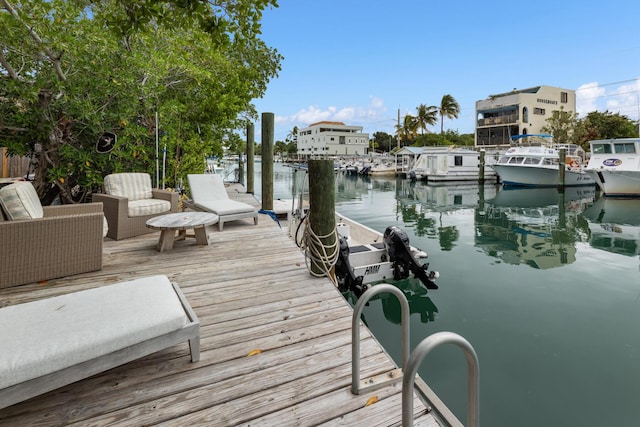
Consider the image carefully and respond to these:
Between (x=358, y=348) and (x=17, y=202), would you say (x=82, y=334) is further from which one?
(x=17, y=202)

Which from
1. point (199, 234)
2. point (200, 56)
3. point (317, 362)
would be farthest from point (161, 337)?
point (200, 56)

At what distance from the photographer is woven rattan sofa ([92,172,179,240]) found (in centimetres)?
492

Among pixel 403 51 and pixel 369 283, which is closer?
pixel 369 283

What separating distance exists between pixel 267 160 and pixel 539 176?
74.5 feet

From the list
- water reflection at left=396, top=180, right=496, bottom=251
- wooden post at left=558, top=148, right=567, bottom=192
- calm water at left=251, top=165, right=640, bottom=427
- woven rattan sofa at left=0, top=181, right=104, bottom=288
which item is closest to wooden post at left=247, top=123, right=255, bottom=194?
water reflection at left=396, top=180, right=496, bottom=251

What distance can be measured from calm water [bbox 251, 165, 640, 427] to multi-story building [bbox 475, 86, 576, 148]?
33.5 metres

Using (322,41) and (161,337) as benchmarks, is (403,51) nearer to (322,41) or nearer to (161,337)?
(322,41)

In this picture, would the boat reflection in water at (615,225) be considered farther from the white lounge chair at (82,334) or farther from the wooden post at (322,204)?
the white lounge chair at (82,334)

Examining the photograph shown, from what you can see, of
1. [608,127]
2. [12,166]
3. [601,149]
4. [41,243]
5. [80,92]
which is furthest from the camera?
[608,127]

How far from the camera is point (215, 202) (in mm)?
6281

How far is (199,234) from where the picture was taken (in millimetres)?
4656

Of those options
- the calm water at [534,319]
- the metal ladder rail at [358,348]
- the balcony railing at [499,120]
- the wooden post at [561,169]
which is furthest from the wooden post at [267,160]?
the balcony railing at [499,120]

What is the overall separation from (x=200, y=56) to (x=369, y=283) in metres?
7.47

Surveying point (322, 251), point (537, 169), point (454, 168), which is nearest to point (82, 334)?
point (322, 251)
